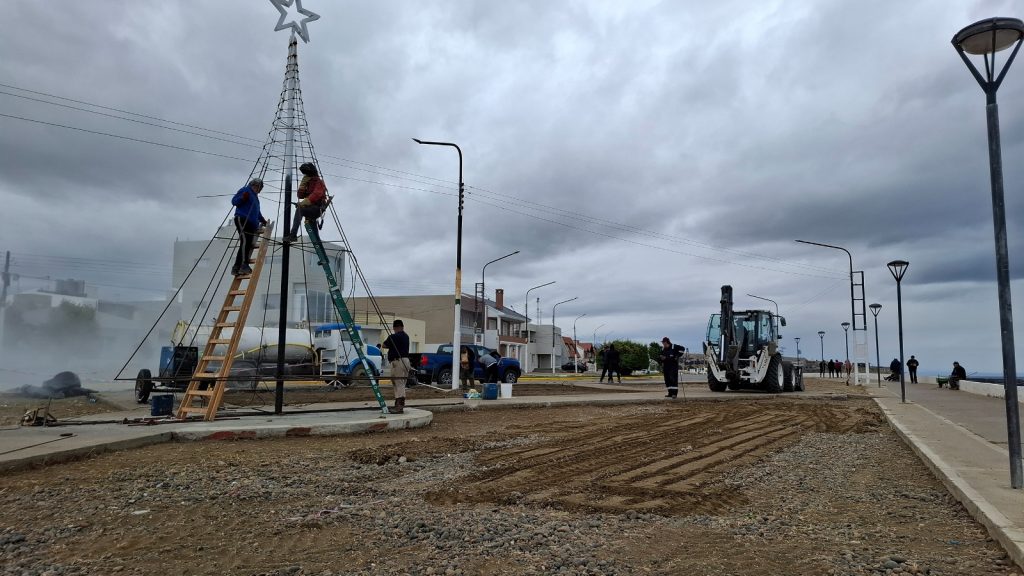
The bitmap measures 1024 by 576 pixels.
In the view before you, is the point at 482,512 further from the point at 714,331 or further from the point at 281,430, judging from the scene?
the point at 714,331

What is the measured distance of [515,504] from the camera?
592 cm

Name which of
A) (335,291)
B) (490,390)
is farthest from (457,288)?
(335,291)

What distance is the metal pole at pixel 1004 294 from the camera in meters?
6.12

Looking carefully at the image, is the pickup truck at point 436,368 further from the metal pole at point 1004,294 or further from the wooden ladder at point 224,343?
the metal pole at point 1004,294

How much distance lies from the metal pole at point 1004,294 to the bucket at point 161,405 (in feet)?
37.4

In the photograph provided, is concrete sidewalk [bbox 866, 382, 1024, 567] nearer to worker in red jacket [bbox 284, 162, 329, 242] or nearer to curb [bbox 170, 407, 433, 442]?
curb [bbox 170, 407, 433, 442]

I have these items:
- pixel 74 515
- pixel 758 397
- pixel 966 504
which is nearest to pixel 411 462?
pixel 74 515

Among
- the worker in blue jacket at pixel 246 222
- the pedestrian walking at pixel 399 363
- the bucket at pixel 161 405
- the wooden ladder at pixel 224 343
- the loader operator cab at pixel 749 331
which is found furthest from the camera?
the loader operator cab at pixel 749 331

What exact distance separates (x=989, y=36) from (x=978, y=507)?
4.15 metres

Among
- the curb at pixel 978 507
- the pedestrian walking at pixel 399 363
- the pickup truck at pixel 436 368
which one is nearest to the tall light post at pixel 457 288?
the pickup truck at pixel 436 368

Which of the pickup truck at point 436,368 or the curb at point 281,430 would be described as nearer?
the curb at point 281,430

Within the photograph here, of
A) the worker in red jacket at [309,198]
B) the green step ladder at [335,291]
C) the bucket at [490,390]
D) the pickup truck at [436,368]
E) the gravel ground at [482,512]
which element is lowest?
the gravel ground at [482,512]

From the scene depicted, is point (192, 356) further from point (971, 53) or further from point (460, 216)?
point (971, 53)

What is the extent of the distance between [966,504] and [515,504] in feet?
12.9
